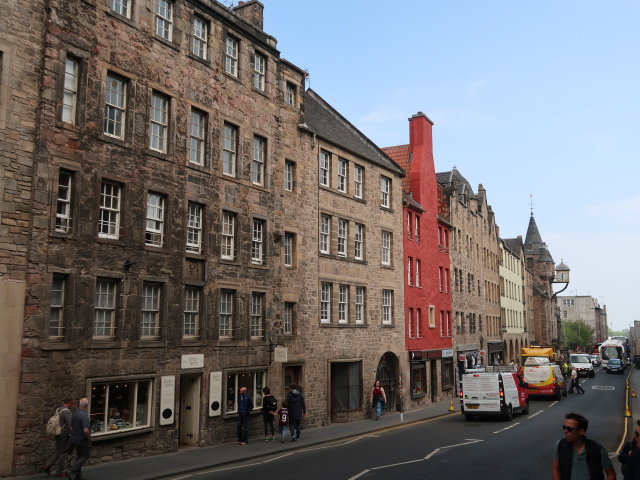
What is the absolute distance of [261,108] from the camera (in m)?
24.7

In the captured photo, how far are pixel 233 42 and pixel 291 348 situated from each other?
40.3 feet

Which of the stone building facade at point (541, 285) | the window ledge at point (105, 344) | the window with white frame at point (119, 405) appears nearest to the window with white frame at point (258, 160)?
the window ledge at point (105, 344)

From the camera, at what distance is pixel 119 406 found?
58.6ft

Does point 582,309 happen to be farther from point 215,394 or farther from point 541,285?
point 215,394

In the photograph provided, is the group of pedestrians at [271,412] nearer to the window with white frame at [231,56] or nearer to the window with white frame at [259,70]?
the window with white frame at [231,56]

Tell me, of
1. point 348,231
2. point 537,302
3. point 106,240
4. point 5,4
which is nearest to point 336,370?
point 348,231

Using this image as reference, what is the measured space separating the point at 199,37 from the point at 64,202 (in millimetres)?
8410

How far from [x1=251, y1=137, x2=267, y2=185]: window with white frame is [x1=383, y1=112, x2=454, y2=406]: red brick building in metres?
13.9

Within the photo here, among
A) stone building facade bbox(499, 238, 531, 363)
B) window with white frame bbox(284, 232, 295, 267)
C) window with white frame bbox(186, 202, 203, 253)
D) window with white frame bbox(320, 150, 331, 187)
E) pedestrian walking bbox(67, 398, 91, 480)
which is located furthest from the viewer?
stone building facade bbox(499, 238, 531, 363)

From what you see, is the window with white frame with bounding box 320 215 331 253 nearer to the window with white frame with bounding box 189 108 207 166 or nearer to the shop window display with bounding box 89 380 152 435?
the window with white frame with bounding box 189 108 207 166

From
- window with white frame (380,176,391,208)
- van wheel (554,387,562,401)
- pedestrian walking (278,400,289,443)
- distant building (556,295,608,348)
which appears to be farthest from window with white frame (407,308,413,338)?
distant building (556,295,608,348)

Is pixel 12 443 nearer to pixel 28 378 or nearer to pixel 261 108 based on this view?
pixel 28 378

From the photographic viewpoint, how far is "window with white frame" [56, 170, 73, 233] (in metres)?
16.5

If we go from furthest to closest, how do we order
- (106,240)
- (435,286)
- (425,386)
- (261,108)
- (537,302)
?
(537,302) < (435,286) < (425,386) < (261,108) < (106,240)
